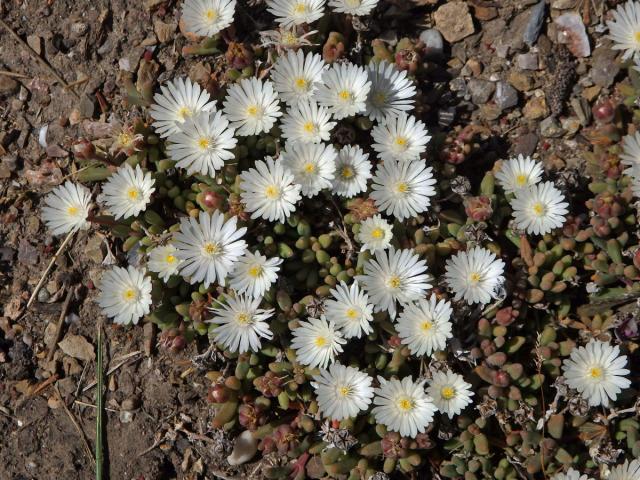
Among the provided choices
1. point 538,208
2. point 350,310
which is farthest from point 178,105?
point 538,208

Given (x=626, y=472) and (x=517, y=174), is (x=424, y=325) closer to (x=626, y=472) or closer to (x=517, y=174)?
(x=517, y=174)

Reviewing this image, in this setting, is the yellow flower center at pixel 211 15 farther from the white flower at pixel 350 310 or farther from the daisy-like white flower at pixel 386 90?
the white flower at pixel 350 310

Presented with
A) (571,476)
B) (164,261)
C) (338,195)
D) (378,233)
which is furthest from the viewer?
(338,195)

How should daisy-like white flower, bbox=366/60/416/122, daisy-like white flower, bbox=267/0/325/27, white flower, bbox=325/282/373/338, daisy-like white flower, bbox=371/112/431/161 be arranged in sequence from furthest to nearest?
1. daisy-like white flower, bbox=267/0/325/27
2. daisy-like white flower, bbox=366/60/416/122
3. daisy-like white flower, bbox=371/112/431/161
4. white flower, bbox=325/282/373/338

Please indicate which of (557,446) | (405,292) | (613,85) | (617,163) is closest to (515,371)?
(557,446)

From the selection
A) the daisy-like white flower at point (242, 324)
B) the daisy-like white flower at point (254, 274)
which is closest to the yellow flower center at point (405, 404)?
the daisy-like white flower at point (242, 324)

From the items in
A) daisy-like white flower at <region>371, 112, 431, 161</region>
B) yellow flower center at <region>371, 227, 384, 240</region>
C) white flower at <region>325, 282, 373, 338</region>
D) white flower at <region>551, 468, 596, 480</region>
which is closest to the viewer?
white flower at <region>551, 468, 596, 480</region>

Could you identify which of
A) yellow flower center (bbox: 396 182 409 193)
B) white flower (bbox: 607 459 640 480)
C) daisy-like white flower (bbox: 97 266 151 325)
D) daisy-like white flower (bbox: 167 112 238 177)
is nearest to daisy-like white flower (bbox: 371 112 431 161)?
yellow flower center (bbox: 396 182 409 193)

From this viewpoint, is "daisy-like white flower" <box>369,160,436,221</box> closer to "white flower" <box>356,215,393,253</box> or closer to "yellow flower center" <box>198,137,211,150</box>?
"white flower" <box>356,215,393,253</box>
